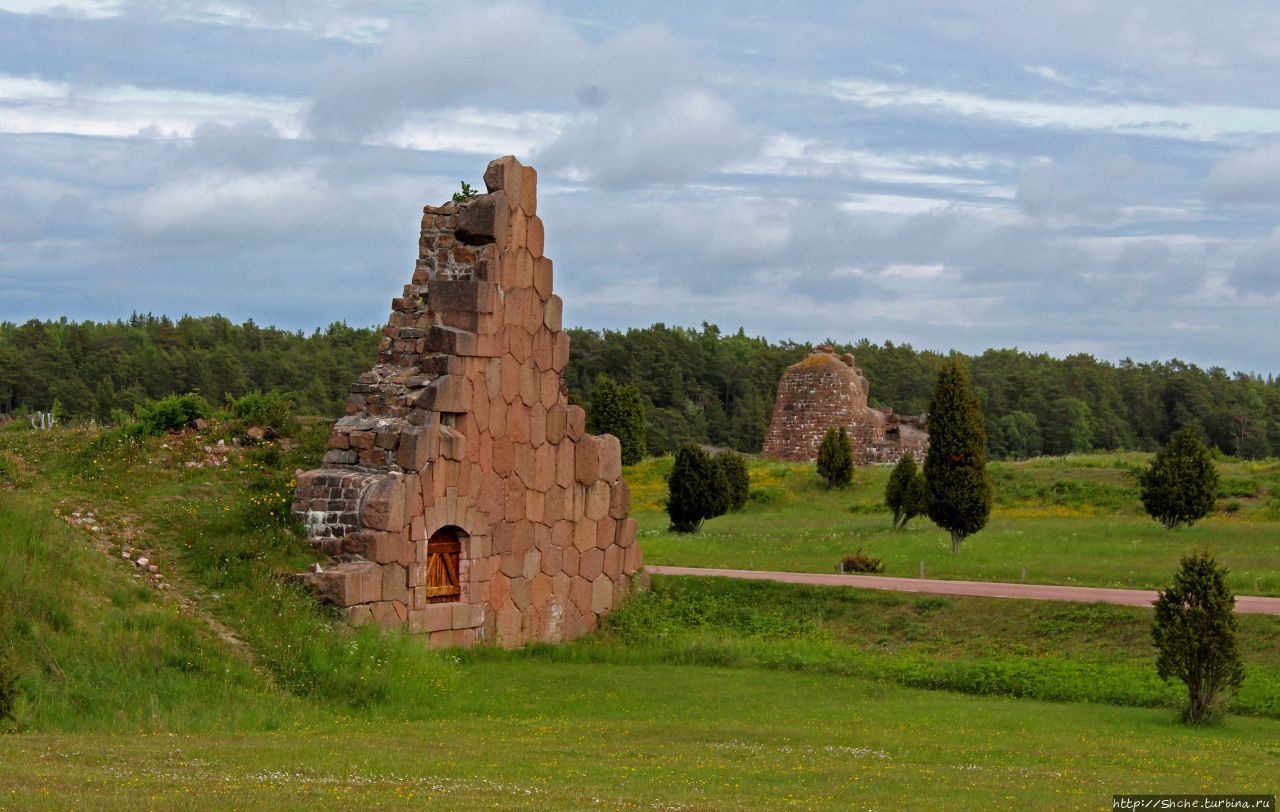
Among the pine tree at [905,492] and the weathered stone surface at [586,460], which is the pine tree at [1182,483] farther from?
the weathered stone surface at [586,460]

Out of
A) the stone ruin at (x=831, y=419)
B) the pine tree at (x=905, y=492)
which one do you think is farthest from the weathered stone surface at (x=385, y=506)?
the stone ruin at (x=831, y=419)

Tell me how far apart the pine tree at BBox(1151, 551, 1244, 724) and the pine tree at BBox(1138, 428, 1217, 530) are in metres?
18.6

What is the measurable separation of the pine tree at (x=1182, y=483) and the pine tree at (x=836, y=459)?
595 inches

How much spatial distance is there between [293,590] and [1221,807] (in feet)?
39.1

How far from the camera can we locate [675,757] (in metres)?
13.5

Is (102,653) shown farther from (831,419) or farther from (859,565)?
(831,419)

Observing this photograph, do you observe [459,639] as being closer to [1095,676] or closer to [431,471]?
[431,471]

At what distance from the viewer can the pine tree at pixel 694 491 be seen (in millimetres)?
39812

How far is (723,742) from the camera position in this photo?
14680mm

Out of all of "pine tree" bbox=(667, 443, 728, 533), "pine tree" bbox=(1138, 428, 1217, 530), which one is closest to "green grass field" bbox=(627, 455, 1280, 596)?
"pine tree" bbox=(1138, 428, 1217, 530)

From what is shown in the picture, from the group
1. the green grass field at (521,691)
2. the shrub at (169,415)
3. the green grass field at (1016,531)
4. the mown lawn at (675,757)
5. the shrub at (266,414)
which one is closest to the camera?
the mown lawn at (675,757)

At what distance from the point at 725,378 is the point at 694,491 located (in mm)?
62645

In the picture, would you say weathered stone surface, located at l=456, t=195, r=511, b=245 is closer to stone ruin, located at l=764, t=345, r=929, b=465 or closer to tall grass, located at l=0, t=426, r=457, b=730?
tall grass, located at l=0, t=426, r=457, b=730

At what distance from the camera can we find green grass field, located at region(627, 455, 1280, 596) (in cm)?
2941
